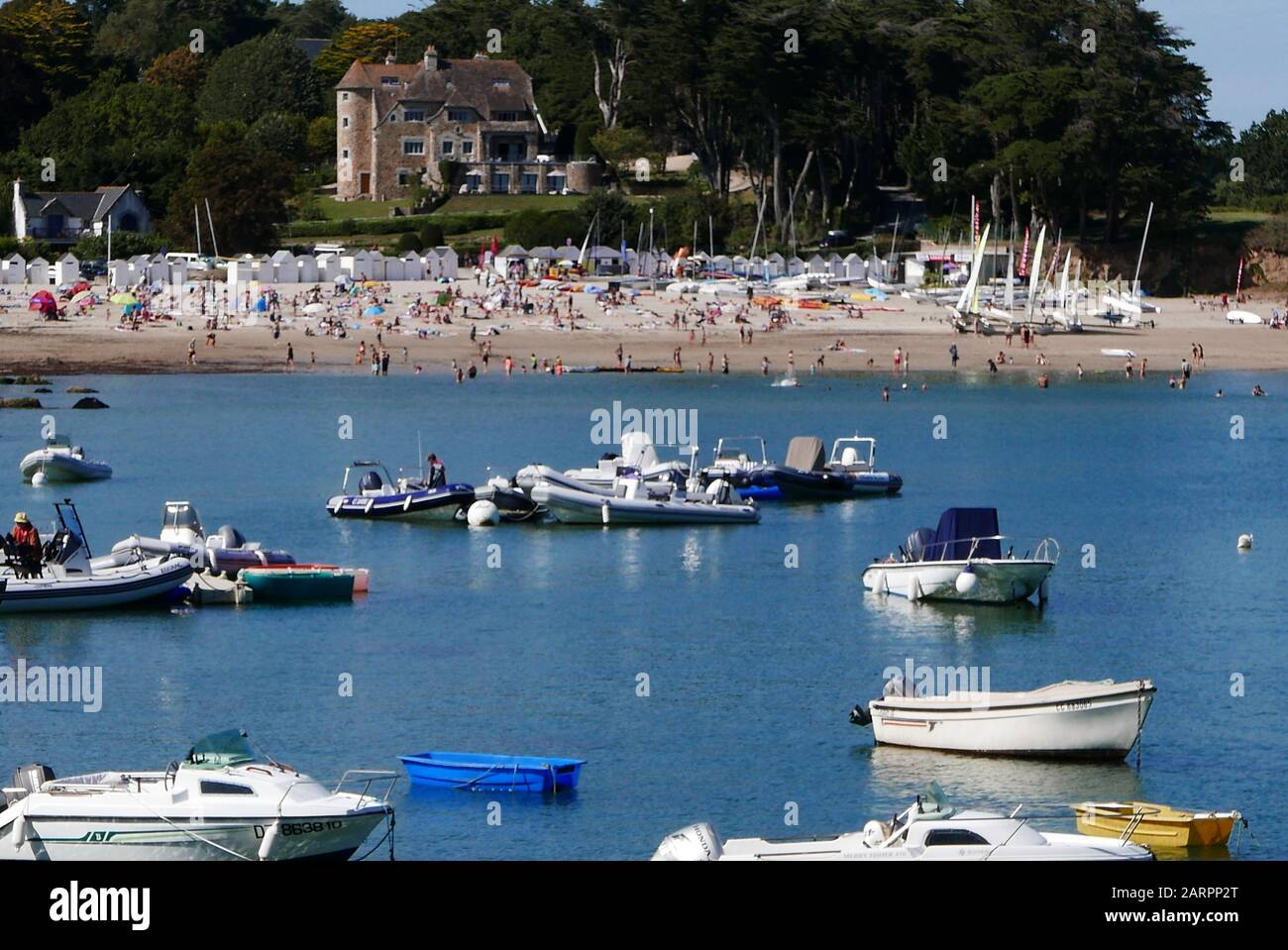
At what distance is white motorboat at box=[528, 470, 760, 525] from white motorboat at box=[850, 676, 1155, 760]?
25.4 metres

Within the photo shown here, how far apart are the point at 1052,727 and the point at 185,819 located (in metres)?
12.8

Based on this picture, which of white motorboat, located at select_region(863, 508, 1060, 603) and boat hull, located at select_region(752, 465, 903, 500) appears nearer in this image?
white motorboat, located at select_region(863, 508, 1060, 603)

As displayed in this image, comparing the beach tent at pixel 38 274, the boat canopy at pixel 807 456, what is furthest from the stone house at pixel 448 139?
the boat canopy at pixel 807 456

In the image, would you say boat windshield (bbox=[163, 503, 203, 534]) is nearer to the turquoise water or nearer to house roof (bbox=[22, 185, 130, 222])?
the turquoise water

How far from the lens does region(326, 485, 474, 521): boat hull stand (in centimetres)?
5429

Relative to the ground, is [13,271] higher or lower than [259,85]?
lower

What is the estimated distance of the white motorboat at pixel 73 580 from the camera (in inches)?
1516

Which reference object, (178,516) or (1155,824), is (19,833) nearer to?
(1155,824)

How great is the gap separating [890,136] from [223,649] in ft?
349

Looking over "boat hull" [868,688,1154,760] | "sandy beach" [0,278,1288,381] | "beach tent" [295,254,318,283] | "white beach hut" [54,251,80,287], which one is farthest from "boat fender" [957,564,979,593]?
"white beach hut" [54,251,80,287]

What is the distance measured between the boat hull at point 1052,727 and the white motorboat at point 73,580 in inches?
682

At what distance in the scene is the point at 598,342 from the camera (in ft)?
333

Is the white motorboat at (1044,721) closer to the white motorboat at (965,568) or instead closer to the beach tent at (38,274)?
the white motorboat at (965,568)

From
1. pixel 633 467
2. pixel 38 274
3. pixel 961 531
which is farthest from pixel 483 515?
pixel 38 274
